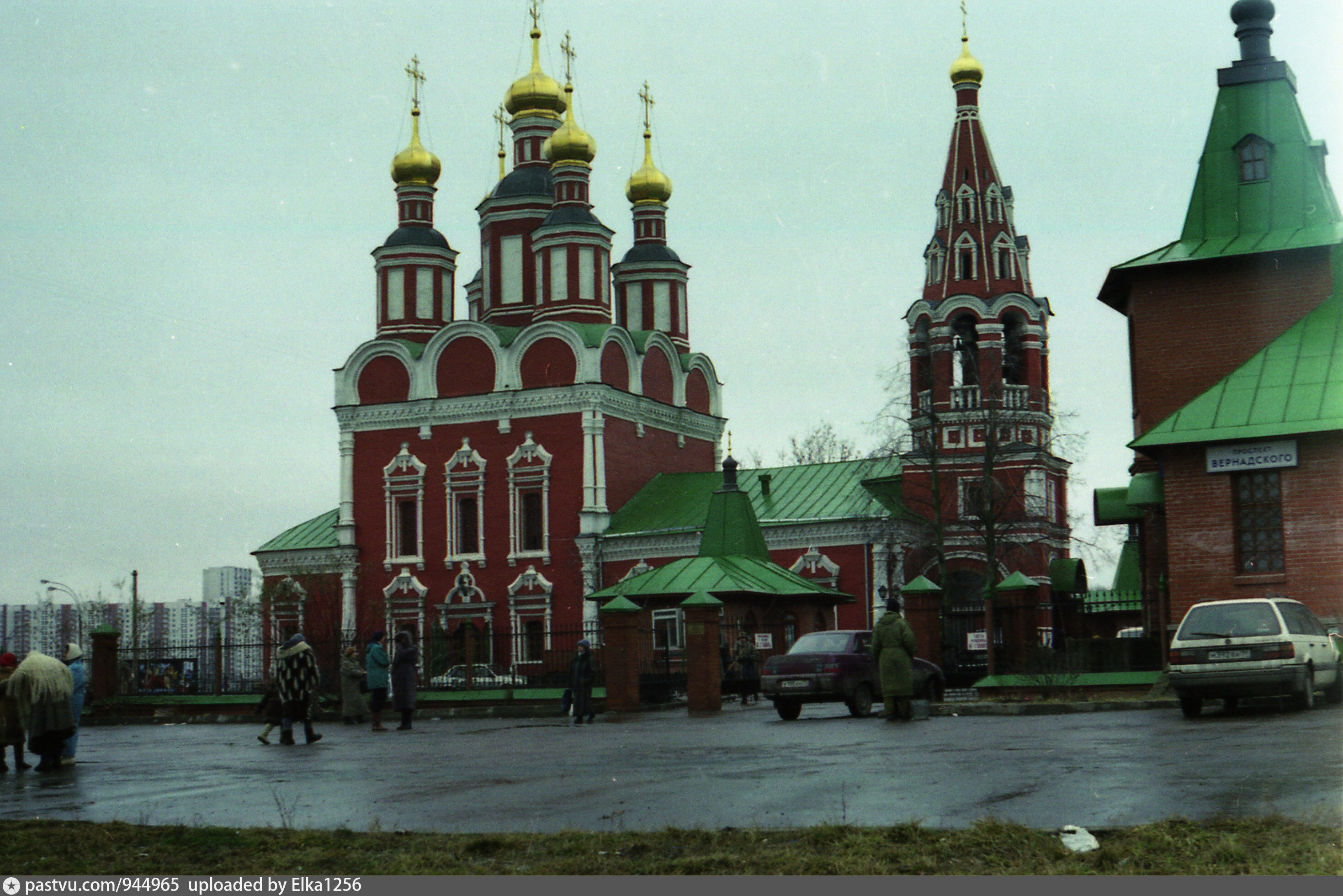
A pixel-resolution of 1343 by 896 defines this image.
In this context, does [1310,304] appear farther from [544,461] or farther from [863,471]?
[544,461]

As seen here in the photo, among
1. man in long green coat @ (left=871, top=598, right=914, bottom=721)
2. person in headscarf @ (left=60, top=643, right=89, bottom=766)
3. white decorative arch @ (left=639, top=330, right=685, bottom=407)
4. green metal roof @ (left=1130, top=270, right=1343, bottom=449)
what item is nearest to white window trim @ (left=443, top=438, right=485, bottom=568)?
white decorative arch @ (left=639, top=330, right=685, bottom=407)

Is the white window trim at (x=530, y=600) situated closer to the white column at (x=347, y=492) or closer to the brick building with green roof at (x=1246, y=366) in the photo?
the white column at (x=347, y=492)

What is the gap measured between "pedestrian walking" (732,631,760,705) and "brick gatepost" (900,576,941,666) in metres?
3.13

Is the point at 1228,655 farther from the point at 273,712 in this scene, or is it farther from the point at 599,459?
the point at 599,459

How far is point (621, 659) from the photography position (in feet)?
78.5

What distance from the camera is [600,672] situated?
2755 centimetres

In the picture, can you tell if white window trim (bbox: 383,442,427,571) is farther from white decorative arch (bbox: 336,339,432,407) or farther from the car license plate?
the car license plate

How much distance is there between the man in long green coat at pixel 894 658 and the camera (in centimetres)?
1714

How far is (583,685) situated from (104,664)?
36.6ft

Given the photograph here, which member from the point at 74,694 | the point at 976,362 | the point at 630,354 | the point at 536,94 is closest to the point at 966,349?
the point at 976,362

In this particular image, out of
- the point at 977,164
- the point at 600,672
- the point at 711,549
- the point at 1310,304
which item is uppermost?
the point at 977,164

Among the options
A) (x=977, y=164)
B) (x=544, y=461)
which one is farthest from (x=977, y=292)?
(x=544, y=461)

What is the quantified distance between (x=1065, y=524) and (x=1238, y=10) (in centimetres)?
2063

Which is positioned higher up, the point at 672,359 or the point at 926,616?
the point at 672,359
